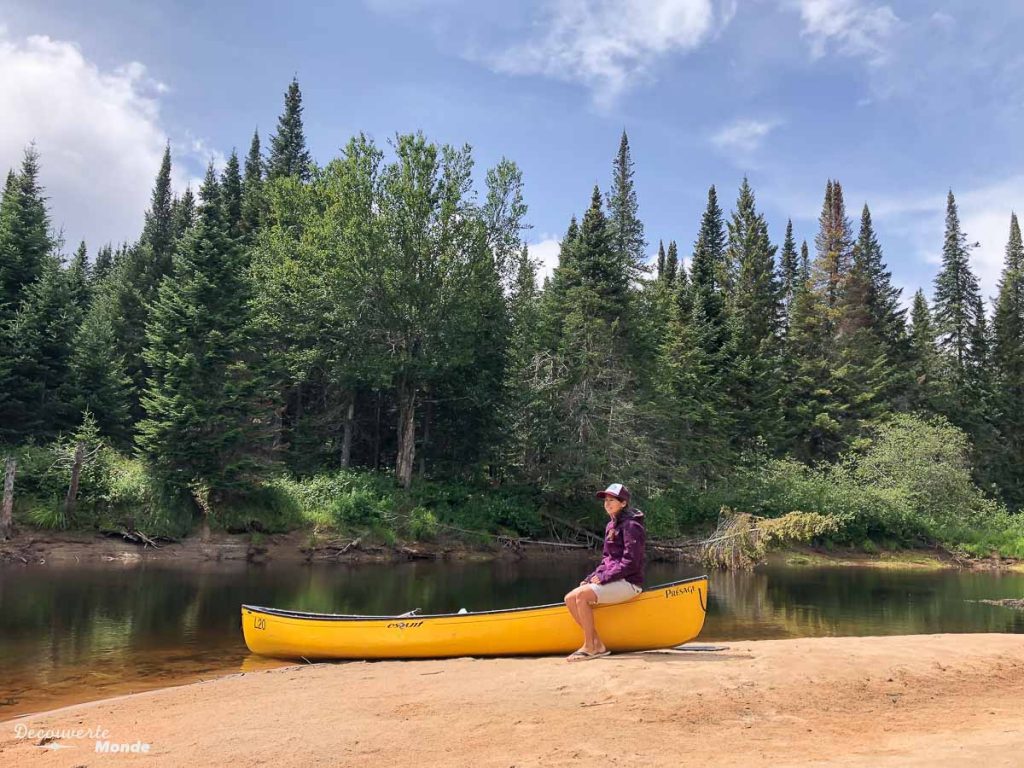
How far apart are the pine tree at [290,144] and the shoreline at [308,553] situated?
41235 mm

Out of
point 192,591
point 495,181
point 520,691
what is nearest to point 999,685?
point 520,691

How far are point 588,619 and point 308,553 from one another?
18.8 metres

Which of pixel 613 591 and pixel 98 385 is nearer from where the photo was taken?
pixel 613 591

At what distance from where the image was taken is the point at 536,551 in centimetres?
3095

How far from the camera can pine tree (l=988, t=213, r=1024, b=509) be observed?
47.6 m

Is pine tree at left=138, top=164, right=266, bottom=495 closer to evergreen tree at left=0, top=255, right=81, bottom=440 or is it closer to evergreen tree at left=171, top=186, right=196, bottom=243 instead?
evergreen tree at left=0, top=255, right=81, bottom=440

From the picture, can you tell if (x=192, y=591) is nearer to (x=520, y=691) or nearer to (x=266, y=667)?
(x=266, y=667)

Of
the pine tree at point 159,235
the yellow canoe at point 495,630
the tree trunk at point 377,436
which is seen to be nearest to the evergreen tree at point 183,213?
the pine tree at point 159,235

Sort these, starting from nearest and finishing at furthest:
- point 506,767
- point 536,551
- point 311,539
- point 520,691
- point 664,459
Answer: point 506,767 < point 520,691 < point 311,539 < point 536,551 < point 664,459

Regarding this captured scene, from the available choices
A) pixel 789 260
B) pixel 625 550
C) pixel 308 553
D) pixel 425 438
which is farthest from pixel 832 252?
pixel 625 550

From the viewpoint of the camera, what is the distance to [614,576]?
8.71 metres

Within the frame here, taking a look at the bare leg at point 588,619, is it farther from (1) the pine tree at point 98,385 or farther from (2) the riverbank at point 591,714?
(1) the pine tree at point 98,385

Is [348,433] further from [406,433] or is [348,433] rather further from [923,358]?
[923,358]

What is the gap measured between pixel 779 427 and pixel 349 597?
109 feet
